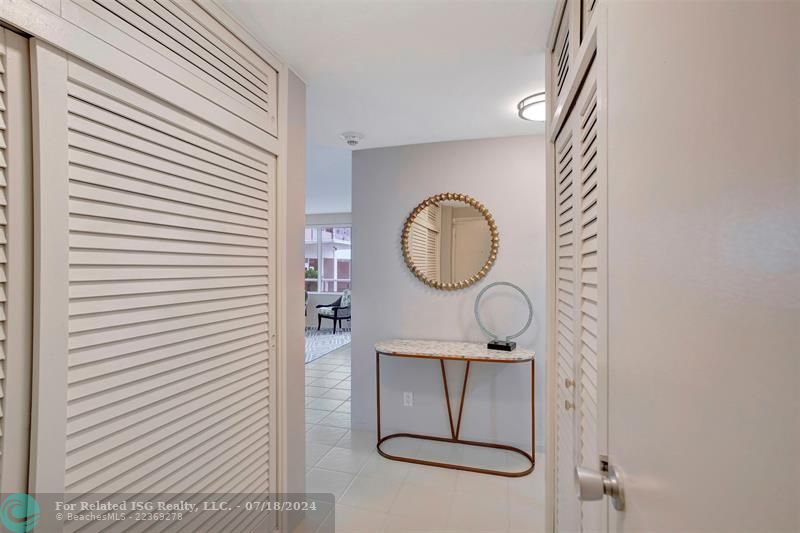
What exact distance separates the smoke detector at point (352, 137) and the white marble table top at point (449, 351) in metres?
1.52

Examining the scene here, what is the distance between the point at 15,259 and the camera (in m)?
0.83

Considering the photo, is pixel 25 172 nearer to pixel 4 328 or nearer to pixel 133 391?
pixel 4 328

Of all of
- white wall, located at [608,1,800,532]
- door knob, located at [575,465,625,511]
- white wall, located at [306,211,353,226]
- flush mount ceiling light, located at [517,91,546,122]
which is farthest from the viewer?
white wall, located at [306,211,353,226]

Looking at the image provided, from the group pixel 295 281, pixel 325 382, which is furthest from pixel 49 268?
pixel 325 382

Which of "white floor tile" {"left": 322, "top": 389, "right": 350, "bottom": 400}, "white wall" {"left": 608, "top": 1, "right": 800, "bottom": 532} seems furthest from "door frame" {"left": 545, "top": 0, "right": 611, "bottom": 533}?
"white floor tile" {"left": 322, "top": 389, "right": 350, "bottom": 400}

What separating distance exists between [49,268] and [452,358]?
2.05 m

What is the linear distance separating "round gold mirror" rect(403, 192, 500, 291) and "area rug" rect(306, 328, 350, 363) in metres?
3.19

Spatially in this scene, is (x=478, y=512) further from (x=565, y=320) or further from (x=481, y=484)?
(x=565, y=320)

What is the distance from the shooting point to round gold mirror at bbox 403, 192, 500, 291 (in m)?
2.76

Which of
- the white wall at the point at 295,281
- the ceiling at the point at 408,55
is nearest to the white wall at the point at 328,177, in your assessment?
the ceiling at the point at 408,55

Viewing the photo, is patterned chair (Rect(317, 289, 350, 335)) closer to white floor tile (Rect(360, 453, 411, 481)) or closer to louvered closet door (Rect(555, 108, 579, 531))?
white floor tile (Rect(360, 453, 411, 481))

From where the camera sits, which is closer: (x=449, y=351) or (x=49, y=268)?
(x=49, y=268)

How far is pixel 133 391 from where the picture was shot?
1.08 metres

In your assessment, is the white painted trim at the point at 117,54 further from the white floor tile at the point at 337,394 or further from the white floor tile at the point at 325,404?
the white floor tile at the point at 337,394
